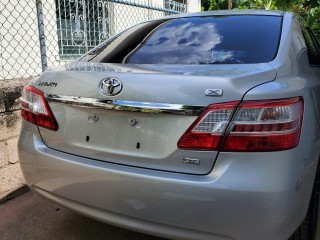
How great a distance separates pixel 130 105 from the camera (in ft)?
6.04

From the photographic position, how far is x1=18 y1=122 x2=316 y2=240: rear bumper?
1.66m

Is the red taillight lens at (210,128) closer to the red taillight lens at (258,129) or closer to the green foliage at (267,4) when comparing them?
the red taillight lens at (258,129)

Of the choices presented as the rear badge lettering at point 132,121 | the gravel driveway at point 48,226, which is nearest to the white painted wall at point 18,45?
the gravel driveway at point 48,226

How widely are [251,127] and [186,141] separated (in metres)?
0.30

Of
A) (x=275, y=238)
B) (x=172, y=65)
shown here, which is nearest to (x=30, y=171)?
(x=172, y=65)

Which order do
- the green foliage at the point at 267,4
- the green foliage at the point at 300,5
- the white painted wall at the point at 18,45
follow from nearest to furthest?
the white painted wall at the point at 18,45, the green foliage at the point at 300,5, the green foliage at the point at 267,4

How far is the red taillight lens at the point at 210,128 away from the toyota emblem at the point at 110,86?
1.37 feet

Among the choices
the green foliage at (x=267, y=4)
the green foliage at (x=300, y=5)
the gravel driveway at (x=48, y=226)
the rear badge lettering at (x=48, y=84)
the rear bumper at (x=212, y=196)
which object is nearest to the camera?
the rear bumper at (x=212, y=196)

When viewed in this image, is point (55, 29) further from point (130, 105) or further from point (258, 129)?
point (258, 129)

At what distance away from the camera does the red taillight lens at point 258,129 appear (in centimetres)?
169

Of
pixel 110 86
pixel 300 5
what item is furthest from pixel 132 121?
pixel 300 5

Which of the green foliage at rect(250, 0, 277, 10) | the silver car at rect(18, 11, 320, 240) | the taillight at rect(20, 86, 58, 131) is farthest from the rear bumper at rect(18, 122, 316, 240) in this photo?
the green foliage at rect(250, 0, 277, 10)

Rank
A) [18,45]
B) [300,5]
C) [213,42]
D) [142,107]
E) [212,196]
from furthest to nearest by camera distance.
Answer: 1. [300,5]
2. [18,45]
3. [213,42]
4. [142,107]
5. [212,196]

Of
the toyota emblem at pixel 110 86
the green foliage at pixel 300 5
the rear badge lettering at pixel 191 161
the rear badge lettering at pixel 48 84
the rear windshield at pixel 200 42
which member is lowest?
the green foliage at pixel 300 5
